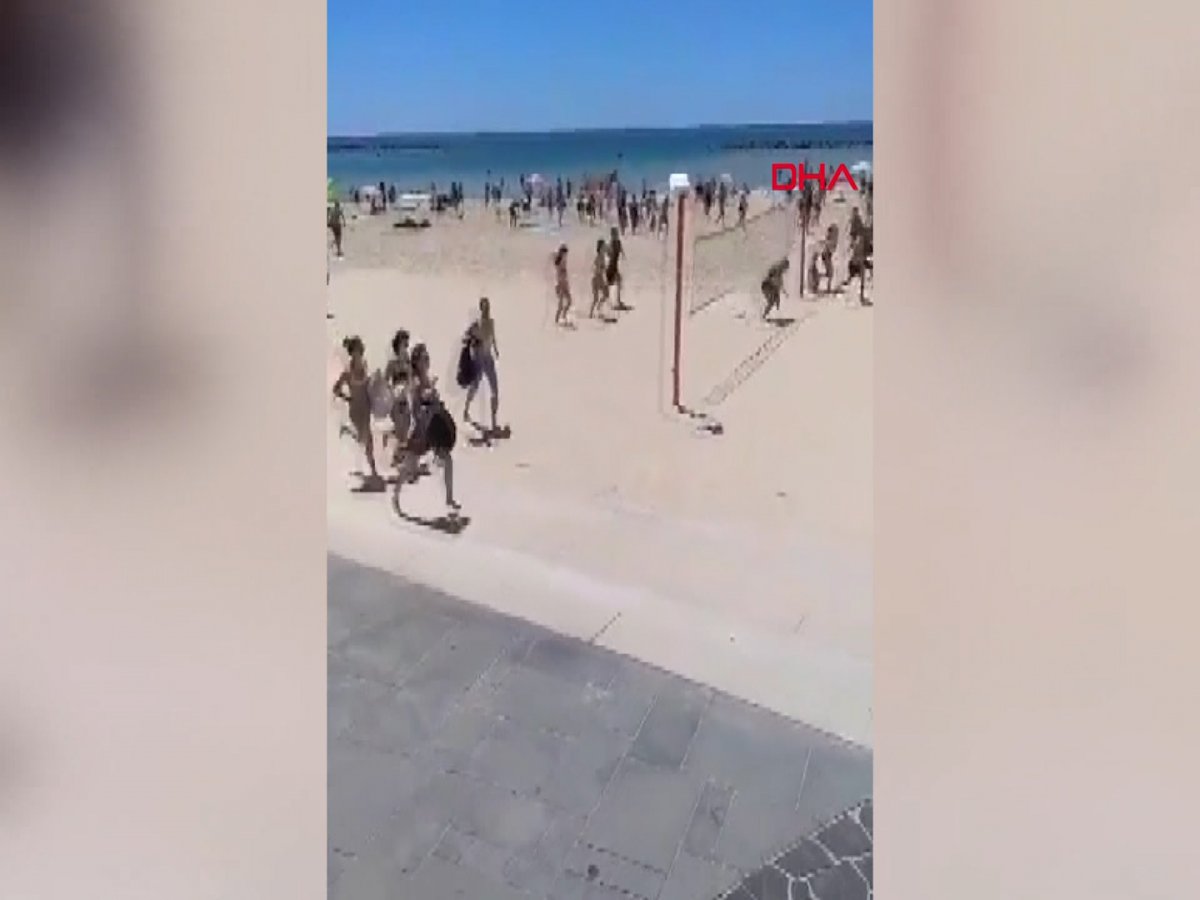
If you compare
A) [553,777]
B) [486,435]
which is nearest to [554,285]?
[486,435]

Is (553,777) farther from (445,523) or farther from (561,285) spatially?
(561,285)

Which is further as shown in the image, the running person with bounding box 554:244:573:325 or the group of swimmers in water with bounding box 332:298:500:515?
the running person with bounding box 554:244:573:325

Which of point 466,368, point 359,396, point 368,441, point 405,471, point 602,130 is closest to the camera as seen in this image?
point 359,396

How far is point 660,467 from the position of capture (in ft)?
5.49

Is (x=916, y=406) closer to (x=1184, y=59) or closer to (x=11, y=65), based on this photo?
(x=1184, y=59)

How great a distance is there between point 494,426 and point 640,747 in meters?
0.55

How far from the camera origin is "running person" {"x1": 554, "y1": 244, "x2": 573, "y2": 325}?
5.59ft

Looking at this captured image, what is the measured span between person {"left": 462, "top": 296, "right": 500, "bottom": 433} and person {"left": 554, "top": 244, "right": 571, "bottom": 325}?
14 cm

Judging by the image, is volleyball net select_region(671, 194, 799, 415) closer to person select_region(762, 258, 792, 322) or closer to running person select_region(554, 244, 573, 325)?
person select_region(762, 258, 792, 322)

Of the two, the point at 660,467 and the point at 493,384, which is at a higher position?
the point at 493,384

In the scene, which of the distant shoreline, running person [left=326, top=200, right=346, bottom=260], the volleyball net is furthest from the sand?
running person [left=326, top=200, right=346, bottom=260]

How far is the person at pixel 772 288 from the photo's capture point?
172 cm

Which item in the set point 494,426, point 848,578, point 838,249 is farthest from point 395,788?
point 838,249

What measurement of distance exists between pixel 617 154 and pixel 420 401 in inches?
21.3
